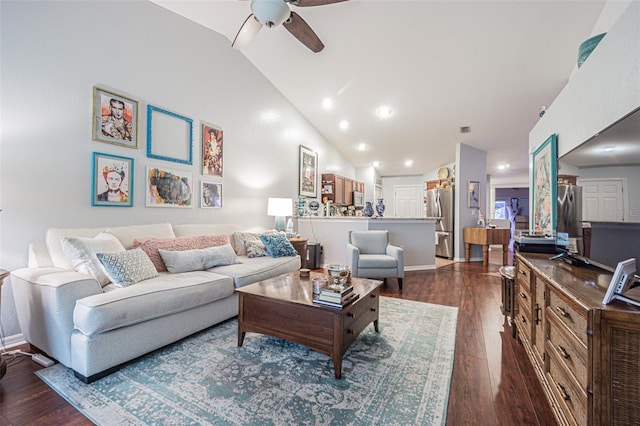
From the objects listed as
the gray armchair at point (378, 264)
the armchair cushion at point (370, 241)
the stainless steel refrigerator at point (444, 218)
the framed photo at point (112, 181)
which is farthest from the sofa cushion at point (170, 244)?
the stainless steel refrigerator at point (444, 218)

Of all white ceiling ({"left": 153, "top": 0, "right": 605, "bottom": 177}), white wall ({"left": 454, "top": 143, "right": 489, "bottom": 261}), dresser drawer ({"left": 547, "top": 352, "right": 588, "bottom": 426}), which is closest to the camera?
dresser drawer ({"left": 547, "top": 352, "right": 588, "bottom": 426})

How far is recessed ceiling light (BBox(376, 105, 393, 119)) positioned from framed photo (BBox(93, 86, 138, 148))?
3.67 m

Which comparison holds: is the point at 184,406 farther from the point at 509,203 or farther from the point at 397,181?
the point at 509,203

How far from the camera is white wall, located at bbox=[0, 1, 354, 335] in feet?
7.08

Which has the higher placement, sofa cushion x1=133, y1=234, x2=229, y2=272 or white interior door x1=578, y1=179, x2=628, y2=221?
white interior door x1=578, y1=179, x2=628, y2=221

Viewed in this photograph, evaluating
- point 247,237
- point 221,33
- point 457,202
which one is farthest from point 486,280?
point 221,33

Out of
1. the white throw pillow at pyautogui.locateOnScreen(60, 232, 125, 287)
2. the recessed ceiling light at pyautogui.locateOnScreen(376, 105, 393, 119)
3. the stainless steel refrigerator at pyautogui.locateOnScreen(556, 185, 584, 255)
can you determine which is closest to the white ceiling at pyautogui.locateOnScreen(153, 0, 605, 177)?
the recessed ceiling light at pyautogui.locateOnScreen(376, 105, 393, 119)

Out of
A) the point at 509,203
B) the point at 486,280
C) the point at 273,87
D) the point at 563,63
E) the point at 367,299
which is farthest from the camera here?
the point at 509,203

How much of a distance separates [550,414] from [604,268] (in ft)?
2.72

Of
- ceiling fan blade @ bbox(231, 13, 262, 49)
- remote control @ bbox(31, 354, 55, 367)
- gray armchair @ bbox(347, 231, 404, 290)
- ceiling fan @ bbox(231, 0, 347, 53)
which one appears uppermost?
ceiling fan blade @ bbox(231, 13, 262, 49)

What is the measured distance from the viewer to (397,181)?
8.91 meters

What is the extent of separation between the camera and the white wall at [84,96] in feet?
7.08

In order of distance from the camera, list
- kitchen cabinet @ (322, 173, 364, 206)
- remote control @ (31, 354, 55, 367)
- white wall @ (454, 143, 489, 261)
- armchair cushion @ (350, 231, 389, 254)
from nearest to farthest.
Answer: remote control @ (31, 354, 55, 367), armchair cushion @ (350, 231, 389, 254), white wall @ (454, 143, 489, 261), kitchen cabinet @ (322, 173, 364, 206)

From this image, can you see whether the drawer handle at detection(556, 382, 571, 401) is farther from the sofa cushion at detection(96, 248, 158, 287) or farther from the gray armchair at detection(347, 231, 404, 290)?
the sofa cushion at detection(96, 248, 158, 287)
